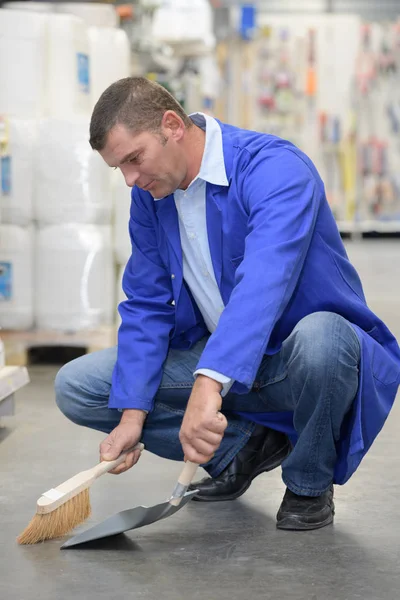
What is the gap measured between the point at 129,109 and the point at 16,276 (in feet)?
7.08

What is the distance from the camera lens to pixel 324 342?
1994 millimetres

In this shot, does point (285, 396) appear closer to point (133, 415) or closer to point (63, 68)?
point (133, 415)

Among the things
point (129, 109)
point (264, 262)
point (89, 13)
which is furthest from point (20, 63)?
point (264, 262)

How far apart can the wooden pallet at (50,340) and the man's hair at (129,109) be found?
6.96ft

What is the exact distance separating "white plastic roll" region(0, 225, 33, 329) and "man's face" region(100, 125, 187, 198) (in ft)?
6.73

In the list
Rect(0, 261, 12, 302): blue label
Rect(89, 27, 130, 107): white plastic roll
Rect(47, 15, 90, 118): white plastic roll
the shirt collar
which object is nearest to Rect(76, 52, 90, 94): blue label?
Rect(47, 15, 90, 118): white plastic roll

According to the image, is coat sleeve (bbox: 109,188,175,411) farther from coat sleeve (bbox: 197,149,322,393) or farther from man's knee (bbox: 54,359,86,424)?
coat sleeve (bbox: 197,149,322,393)

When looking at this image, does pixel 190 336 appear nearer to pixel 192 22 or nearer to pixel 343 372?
pixel 343 372

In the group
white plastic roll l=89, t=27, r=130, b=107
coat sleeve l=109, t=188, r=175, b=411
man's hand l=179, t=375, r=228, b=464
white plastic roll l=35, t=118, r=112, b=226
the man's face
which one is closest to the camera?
man's hand l=179, t=375, r=228, b=464

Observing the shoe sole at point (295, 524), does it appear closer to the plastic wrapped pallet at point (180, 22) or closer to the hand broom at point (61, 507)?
the hand broom at point (61, 507)

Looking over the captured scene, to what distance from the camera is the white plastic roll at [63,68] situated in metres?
4.14

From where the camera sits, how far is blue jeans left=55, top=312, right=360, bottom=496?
2.01m

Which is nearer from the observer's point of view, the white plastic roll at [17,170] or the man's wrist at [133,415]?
the man's wrist at [133,415]

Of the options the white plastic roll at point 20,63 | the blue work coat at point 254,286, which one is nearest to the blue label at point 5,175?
the white plastic roll at point 20,63
